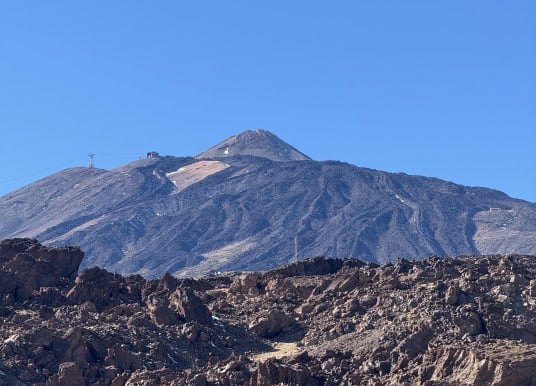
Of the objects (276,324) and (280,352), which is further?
(276,324)

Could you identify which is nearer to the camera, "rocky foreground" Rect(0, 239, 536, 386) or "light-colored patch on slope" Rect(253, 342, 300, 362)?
"rocky foreground" Rect(0, 239, 536, 386)

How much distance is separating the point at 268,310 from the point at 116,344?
1038cm

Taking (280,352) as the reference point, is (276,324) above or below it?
above

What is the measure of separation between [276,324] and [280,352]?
3834 millimetres

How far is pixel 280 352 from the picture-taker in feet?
201

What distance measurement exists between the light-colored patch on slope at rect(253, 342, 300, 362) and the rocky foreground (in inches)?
2.9

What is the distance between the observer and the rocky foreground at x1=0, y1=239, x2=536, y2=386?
5184cm

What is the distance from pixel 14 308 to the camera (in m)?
66.2

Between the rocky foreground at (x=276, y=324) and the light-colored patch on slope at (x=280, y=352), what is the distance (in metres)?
0.07

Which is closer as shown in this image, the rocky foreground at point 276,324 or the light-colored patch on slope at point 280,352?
the rocky foreground at point 276,324

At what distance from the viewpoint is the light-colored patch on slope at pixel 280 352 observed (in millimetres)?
59906

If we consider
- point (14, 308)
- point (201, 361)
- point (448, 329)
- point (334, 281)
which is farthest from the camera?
point (334, 281)

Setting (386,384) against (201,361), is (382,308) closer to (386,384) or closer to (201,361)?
(201,361)

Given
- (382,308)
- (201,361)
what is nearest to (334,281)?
(382,308)
